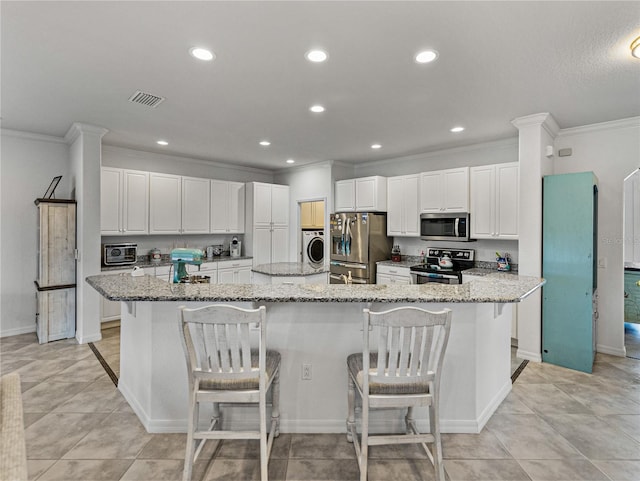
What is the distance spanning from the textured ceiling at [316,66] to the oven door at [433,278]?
1.89 m

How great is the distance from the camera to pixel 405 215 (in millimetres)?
5422

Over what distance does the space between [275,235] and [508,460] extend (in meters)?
5.13

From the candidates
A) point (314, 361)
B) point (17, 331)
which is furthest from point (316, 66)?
point (17, 331)

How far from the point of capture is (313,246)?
6.45m

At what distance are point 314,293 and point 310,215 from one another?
4565 millimetres

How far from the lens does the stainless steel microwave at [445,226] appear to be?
469cm

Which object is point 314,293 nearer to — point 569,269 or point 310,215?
point 569,269

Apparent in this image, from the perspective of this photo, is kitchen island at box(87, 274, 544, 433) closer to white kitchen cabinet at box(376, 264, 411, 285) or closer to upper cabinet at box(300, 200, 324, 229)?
white kitchen cabinet at box(376, 264, 411, 285)

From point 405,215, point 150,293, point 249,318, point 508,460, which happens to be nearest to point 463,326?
point 508,460

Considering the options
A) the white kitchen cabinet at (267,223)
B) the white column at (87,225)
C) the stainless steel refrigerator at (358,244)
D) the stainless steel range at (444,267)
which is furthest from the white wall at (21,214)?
the stainless steel range at (444,267)

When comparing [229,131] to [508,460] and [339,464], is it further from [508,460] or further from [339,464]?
[508,460]

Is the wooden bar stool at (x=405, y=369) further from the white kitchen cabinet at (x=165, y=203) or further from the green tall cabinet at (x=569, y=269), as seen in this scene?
the white kitchen cabinet at (x=165, y=203)

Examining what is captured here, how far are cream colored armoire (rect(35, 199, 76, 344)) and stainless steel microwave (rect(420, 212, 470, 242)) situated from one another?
187 inches

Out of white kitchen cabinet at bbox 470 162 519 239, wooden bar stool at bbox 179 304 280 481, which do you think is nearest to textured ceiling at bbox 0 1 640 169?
white kitchen cabinet at bbox 470 162 519 239
